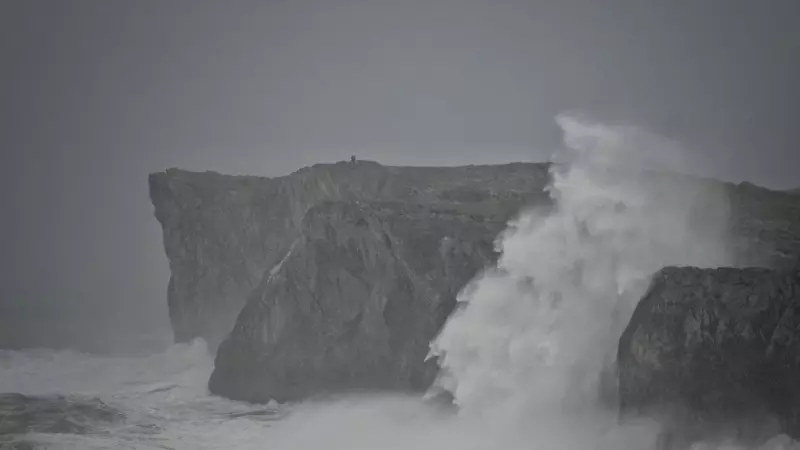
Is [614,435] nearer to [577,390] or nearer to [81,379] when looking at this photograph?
[577,390]

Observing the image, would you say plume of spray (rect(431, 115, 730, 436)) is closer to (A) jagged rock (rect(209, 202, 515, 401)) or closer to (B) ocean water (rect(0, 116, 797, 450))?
(B) ocean water (rect(0, 116, 797, 450))

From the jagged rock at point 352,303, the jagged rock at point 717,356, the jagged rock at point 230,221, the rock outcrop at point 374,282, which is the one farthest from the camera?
the jagged rock at point 230,221

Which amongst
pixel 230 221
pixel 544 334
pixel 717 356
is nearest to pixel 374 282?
pixel 544 334

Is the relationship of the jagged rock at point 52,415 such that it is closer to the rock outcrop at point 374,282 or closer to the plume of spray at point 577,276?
the rock outcrop at point 374,282

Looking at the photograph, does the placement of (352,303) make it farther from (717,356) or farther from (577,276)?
(717,356)

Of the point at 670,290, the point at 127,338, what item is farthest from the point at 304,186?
the point at 670,290

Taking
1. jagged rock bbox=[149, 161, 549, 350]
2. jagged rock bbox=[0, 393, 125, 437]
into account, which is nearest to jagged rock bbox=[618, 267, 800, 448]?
jagged rock bbox=[149, 161, 549, 350]

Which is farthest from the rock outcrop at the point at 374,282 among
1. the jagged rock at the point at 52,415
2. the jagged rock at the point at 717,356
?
the jagged rock at the point at 717,356
